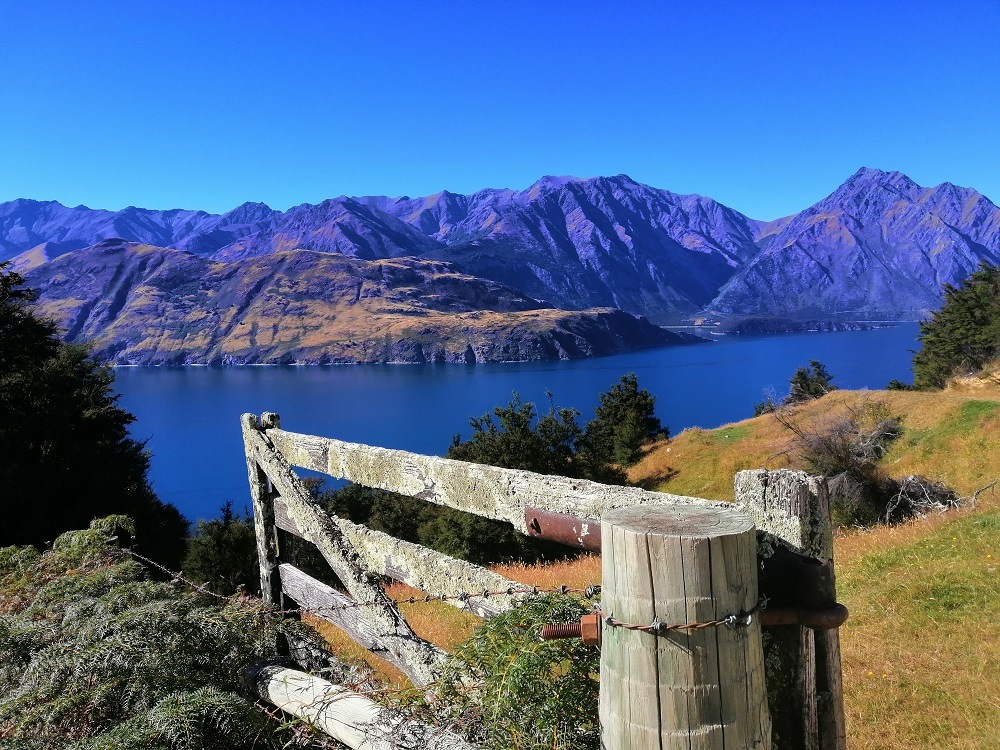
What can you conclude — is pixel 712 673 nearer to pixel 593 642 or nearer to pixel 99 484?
pixel 593 642

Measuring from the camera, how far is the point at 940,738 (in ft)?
15.2

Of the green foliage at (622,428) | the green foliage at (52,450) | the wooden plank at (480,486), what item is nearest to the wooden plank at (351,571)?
the wooden plank at (480,486)

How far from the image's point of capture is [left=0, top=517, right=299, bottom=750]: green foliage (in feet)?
8.85

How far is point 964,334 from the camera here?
4544 centimetres

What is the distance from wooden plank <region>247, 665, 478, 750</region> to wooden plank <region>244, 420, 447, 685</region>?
36cm

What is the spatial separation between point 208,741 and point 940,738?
5109mm

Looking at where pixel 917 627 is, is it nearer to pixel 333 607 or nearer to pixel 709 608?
pixel 333 607

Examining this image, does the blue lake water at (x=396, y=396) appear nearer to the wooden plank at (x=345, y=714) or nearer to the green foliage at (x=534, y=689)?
the wooden plank at (x=345, y=714)

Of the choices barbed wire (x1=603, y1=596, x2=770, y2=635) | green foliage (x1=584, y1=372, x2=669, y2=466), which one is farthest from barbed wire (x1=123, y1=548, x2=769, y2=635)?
green foliage (x1=584, y1=372, x2=669, y2=466)

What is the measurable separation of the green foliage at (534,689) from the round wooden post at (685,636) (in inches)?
14.3

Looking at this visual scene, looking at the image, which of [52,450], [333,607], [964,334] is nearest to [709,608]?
[333,607]

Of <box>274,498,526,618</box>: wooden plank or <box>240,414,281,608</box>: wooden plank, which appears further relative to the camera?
<box>240,414,281,608</box>: wooden plank

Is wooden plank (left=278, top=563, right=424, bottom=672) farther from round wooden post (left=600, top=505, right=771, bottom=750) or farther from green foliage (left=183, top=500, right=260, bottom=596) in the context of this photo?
green foliage (left=183, top=500, right=260, bottom=596)

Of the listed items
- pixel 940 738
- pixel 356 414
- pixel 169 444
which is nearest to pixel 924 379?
pixel 940 738
